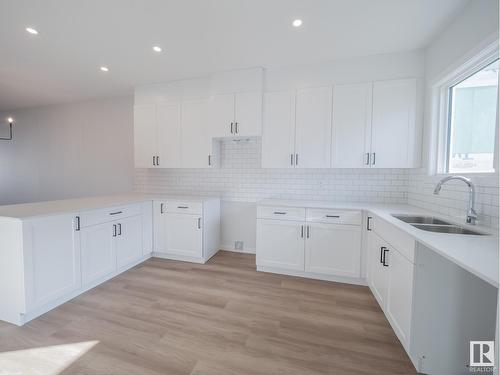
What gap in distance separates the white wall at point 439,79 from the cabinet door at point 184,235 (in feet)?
9.28

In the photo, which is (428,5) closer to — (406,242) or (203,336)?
(406,242)

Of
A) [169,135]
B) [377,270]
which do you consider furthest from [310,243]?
[169,135]

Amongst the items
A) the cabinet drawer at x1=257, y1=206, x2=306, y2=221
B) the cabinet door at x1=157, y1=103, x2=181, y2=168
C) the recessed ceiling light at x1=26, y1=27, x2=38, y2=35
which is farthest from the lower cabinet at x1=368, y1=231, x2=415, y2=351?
the recessed ceiling light at x1=26, y1=27, x2=38, y2=35

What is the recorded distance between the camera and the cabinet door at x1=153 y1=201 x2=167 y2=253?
11.0ft

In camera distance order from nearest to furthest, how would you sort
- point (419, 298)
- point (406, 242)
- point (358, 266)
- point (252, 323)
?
point (419, 298)
point (406, 242)
point (252, 323)
point (358, 266)

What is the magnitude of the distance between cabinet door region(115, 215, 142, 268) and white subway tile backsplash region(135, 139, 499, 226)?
1044mm

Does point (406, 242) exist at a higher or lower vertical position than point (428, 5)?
lower

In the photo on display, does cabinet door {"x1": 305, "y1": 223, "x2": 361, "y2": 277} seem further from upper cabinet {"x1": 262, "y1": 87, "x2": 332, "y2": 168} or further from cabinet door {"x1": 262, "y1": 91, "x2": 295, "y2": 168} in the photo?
cabinet door {"x1": 262, "y1": 91, "x2": 295, "y2": 168}

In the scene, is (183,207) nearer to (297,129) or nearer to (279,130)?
(279,130)

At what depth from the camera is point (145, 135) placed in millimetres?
3650

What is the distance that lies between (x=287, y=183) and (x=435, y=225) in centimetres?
187

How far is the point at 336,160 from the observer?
9.38 feet

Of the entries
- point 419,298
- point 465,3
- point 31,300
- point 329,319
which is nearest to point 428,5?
point 465,3

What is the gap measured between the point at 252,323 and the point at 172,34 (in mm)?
2932
